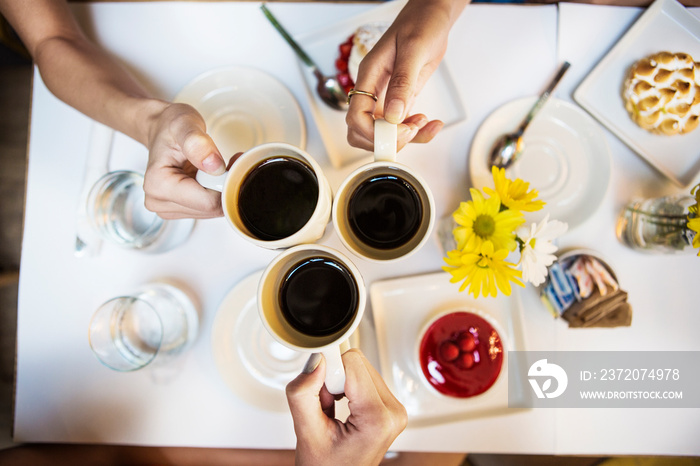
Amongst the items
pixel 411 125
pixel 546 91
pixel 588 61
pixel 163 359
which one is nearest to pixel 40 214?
pixel 163 359

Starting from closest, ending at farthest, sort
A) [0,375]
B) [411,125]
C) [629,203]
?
[411,125] → [629,203] → [0,375]

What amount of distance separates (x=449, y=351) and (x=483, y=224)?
13.8 inches

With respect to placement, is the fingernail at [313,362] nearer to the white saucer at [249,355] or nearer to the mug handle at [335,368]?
the mug handle at [335,368]

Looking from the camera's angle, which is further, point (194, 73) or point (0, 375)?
point (0, 375)

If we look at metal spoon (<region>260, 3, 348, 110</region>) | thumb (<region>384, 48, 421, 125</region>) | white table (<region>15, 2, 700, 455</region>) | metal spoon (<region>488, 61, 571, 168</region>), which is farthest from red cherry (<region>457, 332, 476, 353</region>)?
metal spoon (<region>260, 3, 348, 110</region>)

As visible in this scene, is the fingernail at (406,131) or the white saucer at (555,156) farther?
the white saucer at (555,156)

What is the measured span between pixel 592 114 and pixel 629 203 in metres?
0.23

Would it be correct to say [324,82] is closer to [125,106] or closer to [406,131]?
[406,131]

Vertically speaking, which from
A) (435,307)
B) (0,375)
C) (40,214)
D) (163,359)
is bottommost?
(0,375)

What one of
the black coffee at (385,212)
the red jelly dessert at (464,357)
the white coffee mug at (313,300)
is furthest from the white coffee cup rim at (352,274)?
the red jelly dessert at (464,357)

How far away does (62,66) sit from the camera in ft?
3.06

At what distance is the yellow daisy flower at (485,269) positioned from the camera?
65cm

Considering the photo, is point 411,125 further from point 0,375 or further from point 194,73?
point 0,375

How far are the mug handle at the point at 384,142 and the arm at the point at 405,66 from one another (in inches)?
3.3
